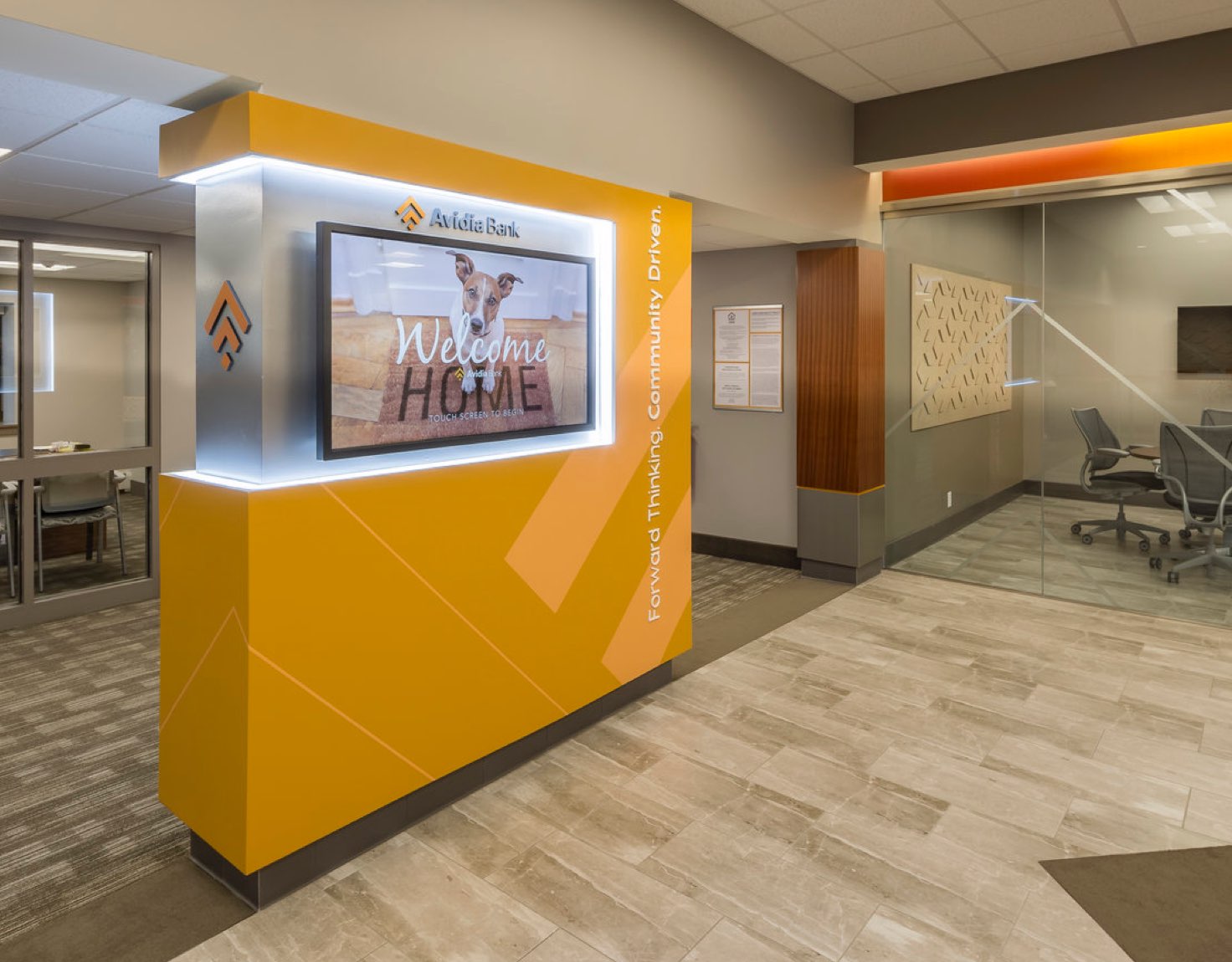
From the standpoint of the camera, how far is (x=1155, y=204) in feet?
16.2

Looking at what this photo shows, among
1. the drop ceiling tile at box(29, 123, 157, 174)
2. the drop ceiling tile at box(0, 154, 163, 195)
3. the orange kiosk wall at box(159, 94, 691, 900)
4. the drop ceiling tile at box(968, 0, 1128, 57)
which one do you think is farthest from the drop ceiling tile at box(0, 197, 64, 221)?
the drop ceiling tile at box(968, 0, 1128, 57)

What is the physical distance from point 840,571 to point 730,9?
363 cm

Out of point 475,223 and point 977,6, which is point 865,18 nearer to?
point 977,6

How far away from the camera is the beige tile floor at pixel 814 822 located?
90.5 inches

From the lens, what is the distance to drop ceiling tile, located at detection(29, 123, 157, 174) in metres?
3.22

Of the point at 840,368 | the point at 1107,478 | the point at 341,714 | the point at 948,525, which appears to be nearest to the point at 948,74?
the point at 840,368

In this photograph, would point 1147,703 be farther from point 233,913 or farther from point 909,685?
point 233,913

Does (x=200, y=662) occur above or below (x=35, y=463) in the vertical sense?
below

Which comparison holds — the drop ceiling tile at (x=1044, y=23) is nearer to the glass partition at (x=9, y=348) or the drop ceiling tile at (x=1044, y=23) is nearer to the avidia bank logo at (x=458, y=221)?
the avidia bank logo at (x=458, y=221)

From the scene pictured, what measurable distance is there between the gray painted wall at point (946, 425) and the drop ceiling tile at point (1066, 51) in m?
0.94

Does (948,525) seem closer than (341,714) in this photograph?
No

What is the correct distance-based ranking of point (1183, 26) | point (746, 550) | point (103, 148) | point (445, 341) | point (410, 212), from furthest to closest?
point (746, 550), point (1183, 26), point (103, 148), point (445, 341), point (410, 212)

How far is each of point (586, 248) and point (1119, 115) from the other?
10.9ft

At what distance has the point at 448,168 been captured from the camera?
2.75m
